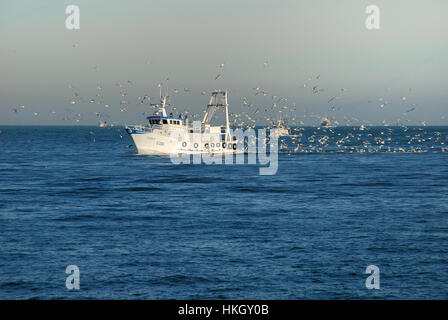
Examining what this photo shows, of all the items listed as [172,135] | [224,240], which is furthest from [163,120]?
[224,240]

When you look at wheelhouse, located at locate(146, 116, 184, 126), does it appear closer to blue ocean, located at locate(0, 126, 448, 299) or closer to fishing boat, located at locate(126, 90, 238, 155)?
fishing boat, located at locate(126, 90, 238, 155)

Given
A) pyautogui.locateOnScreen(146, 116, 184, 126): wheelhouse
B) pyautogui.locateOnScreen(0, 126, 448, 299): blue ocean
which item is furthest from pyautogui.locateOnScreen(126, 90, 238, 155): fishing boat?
pyautogui.locateOnScreen(0, 126, 448, 299): blue ocean

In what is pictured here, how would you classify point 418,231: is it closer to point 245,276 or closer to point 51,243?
point 245,276

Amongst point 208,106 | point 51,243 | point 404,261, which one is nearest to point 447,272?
point 404,261

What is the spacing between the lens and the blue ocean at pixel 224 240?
21500 millimetres

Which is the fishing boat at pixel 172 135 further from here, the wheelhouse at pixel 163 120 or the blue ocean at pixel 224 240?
the blue ocean at pixel 224 240

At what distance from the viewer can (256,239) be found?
98.2 ft

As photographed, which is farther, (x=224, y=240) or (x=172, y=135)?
(x=172, y=135)

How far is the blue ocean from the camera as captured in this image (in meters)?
21.5

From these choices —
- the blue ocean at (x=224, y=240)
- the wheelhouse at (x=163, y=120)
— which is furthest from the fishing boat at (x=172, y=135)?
the blue ocean at (x=224, y=240)

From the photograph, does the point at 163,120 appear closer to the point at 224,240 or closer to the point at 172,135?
the point at 172,135

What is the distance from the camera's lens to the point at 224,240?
29.5m

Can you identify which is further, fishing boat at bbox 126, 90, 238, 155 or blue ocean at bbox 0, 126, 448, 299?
fishing boat at bbox 126, 90, 238, 155
